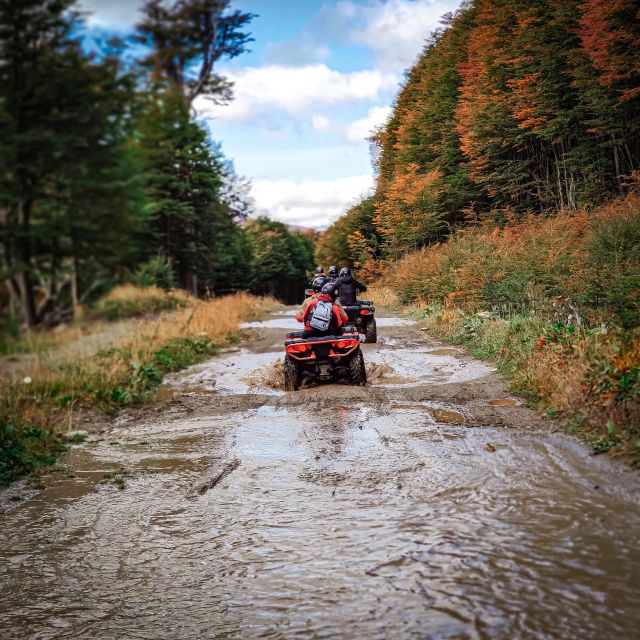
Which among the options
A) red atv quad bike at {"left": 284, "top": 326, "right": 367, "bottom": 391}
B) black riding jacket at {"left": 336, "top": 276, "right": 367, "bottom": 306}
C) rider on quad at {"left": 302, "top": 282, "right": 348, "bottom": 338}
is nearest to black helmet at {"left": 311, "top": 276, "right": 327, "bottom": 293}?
black riding jacket at {"left": 336, "top": 276, "right": 367, "bottom": 306}

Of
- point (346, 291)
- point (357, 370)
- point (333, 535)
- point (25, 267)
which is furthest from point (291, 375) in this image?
point (25, 267)

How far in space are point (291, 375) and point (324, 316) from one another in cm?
101

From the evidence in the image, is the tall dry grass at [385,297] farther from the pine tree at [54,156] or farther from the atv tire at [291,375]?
the pine tree at [54,156]

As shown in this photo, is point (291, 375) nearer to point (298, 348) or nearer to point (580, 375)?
point (298, 348)

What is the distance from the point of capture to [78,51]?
1.30 m

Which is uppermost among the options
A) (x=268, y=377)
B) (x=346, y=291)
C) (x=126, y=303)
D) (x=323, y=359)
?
(x=126, y=303)

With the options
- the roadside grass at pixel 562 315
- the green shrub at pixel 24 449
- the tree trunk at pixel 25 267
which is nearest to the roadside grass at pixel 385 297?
the roadside grass at pixel 562 315

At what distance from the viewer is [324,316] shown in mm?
9062

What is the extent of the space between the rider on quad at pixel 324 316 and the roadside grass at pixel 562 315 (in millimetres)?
2691

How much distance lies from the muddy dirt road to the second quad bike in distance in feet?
21.5

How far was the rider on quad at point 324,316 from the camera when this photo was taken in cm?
905

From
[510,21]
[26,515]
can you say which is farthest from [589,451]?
[510,21]

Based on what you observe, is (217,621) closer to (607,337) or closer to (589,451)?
(589,451)

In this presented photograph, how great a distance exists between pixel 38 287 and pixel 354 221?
153ft
